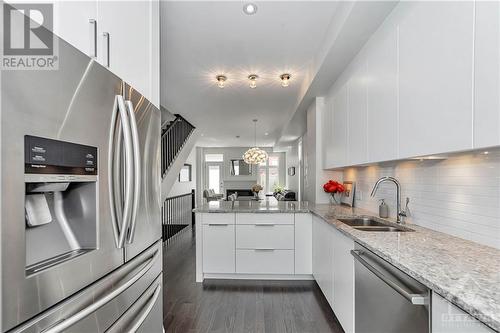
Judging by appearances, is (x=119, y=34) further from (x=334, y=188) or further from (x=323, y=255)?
(x=334, y=188)

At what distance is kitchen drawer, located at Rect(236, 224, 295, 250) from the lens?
3115mm

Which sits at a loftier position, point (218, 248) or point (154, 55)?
point (154, 55)

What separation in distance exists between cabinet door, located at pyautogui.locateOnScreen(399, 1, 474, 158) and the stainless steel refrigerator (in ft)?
4.85

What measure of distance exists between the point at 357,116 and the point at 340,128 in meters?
0.53

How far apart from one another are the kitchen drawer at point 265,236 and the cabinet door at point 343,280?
93cm

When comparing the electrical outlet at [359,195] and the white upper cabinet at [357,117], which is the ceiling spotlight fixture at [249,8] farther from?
the electrical outlet at [359,195]

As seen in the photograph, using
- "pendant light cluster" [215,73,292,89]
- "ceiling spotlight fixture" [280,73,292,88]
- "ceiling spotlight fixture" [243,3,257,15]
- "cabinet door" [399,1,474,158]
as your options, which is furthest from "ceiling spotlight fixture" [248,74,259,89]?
"cabinet door" [399,1,474,158]

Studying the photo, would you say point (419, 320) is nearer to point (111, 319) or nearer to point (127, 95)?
point (111, 319)

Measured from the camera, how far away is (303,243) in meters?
3.11

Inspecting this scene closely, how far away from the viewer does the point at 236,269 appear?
3.15 metres

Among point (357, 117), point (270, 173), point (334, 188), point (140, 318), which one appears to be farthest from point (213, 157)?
point (140, 318)

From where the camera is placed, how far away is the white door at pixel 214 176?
11.8m

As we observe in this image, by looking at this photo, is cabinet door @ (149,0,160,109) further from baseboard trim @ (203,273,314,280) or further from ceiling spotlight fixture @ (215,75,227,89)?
baseboard trim @ (203,273,314,280)

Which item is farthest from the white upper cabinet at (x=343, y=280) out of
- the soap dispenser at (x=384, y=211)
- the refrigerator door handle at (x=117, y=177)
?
the refrigerator door handle at (x=117, y=177)
